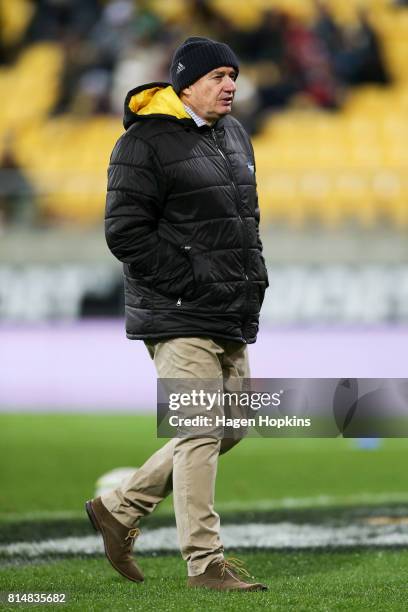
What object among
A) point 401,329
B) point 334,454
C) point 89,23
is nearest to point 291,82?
point 89,23

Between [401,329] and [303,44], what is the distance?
6.31m

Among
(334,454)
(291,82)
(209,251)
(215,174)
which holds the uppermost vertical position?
(291,82)

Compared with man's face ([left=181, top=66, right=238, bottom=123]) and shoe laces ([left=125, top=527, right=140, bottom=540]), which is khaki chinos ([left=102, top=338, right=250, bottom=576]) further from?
man's face ([left=181, top=66, right=238, bottom=123])

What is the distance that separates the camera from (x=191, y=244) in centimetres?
400

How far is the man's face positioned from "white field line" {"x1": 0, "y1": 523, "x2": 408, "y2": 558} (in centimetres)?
193

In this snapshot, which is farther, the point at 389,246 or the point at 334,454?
the point at 389,246

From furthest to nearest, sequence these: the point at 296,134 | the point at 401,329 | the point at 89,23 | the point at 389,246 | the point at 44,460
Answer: the point at 89,23, the point at 296,134, the point at 389,246, the point at 401,329, the point at 44,460

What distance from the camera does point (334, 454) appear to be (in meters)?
9.78

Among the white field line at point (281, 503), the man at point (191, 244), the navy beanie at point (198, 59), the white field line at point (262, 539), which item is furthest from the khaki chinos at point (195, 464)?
the white field line at point (281, 503)

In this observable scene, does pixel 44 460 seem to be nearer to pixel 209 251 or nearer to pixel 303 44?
pixel 209 251

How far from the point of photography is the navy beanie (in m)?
4.06

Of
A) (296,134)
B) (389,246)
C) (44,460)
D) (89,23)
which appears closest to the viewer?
(44,460)

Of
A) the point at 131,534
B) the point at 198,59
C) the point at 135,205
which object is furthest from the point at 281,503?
the point at 198,59

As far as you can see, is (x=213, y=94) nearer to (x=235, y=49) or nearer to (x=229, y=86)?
(x=229, y=86)
